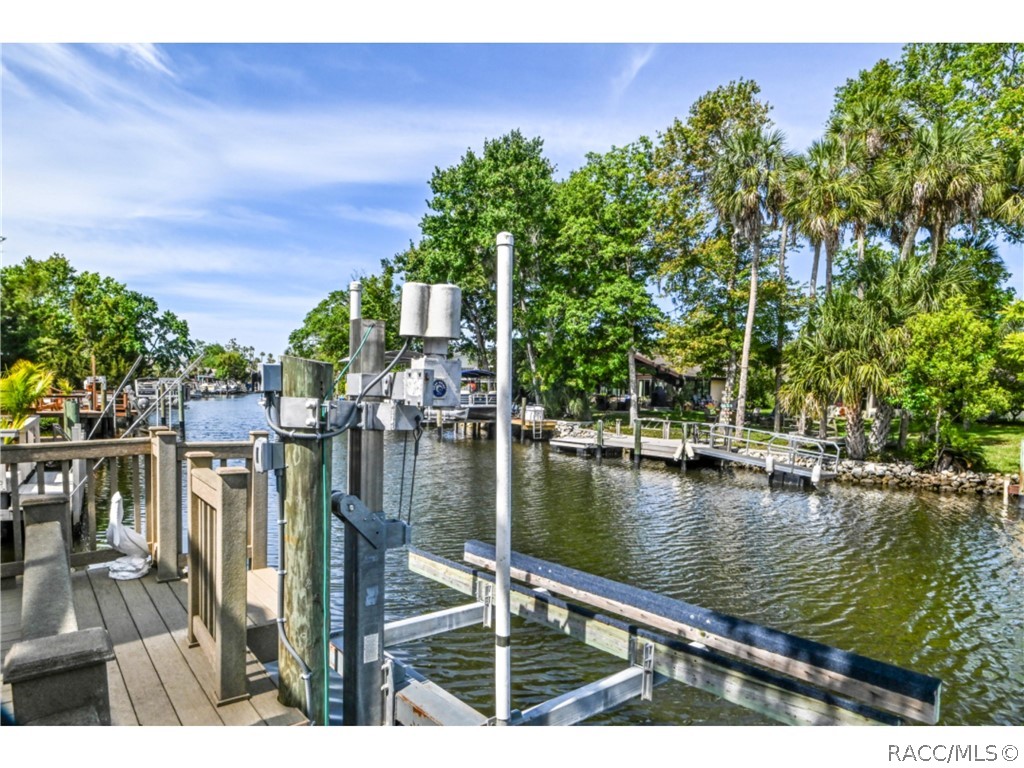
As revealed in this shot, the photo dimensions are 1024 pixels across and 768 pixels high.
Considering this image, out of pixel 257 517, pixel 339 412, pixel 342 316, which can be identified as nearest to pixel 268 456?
pixel 339 412

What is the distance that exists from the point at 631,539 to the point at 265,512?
6779 millimetres

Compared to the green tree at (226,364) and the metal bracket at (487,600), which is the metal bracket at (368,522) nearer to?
the metal bracket at (487,600)

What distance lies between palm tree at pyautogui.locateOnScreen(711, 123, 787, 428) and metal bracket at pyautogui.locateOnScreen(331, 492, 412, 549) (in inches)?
738

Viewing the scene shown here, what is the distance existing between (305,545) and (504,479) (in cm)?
89

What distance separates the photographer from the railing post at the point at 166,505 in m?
3.85

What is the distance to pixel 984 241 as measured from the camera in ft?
70.8

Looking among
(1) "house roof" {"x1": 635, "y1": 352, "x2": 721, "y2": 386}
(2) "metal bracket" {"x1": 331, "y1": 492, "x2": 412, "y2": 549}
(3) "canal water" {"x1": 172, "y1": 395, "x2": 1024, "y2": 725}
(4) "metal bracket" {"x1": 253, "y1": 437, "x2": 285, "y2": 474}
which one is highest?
(1) "house roof" {"x1": 635, "y1": 352, "x2": 721, "y2": 386}

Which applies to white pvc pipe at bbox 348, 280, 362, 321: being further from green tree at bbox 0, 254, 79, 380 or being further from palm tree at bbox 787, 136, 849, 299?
green tree at bbox 0, 254, 79, 380

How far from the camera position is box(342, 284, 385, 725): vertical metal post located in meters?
2.66

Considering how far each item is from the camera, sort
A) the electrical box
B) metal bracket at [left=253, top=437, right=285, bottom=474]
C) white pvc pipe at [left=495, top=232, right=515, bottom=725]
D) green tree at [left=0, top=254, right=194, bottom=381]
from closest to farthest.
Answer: metal bracket at [left=253, top=437, right=285, bottom=474] < the electrical box < white pvc pipe at [left=495, top=232, right=515, bottom=725] < green tree at [left=0, top=254, right=194, bottom=381]

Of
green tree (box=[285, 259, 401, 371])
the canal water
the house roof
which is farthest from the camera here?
the house roof

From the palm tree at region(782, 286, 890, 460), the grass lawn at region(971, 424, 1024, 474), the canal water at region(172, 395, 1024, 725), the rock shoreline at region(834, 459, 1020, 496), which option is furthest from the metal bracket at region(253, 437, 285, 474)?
the grass lawn at region(971, 424, 1024, 474)

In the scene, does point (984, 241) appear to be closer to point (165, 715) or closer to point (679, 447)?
point (679, 447)

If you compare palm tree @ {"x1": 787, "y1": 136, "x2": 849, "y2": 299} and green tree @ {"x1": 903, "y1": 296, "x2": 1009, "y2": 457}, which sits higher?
palm tree @ {"x1": 787, "y1": 136, "x2": 849, "y2": 299}
